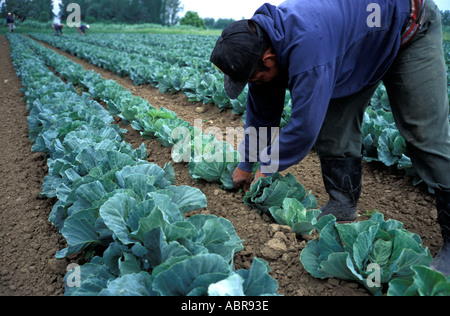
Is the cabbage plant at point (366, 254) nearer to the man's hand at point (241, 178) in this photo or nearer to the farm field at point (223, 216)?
the farm field at point (223, 216)

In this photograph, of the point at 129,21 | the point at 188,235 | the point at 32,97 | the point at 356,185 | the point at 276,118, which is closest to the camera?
the point at 188,235

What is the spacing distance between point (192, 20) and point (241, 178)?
75212 millimetres

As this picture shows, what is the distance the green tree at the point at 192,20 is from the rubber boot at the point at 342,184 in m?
73.8

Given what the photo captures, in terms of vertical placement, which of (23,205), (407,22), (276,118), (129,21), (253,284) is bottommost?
(23,205)

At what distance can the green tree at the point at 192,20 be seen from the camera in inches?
2827

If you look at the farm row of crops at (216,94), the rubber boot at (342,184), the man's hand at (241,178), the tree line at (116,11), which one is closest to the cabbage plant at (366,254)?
the rubber boot at (342,184)

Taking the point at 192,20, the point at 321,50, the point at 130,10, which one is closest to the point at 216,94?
the point at 321,50

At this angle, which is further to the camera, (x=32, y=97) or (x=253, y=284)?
(x=32, y=97)

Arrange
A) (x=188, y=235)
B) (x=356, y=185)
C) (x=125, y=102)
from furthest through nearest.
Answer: (x=125, y=102) < (x=356, y=185) < (x=188, y=235)

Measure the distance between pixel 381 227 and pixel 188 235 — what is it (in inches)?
46.2

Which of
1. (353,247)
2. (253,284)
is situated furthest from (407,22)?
(253,284)

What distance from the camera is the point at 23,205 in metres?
3.30

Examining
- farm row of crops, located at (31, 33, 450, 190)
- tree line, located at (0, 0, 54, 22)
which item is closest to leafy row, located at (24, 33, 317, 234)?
farm row of crops, located at (31, 33, 450, 190)

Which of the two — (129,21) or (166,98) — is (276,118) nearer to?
(166,98)
